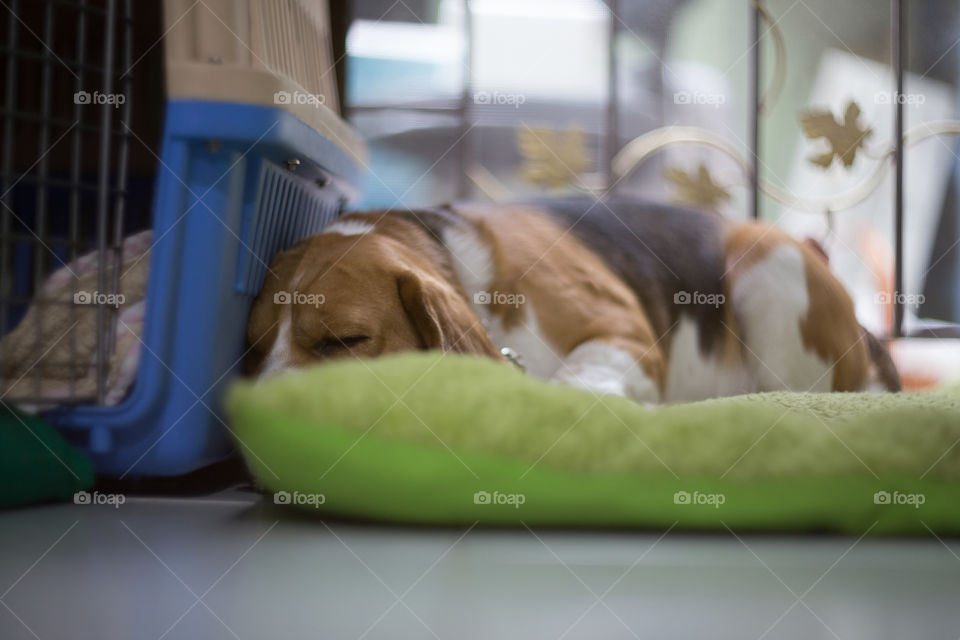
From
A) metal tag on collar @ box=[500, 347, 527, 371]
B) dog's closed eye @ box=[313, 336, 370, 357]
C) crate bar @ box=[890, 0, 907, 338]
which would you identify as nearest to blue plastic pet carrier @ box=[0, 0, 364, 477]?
dog's closed eye @ box=[313, 336, 370, 357]

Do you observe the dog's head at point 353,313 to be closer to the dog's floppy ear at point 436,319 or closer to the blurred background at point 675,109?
the dog's floppy ear at point 436,319

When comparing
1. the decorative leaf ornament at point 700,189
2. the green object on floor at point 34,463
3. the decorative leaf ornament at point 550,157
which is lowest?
the green object on floor at point 34,463

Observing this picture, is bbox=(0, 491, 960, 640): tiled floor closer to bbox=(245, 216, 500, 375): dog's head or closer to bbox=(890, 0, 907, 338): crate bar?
bbox=(245, 216, 500, 375): dog's head

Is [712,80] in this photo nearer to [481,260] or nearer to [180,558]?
[481,260]

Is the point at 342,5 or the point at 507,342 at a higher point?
the point at 342,5

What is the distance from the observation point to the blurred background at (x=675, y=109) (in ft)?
6.26

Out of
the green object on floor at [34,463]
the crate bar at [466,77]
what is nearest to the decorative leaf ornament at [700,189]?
the crate bar at [466,77]

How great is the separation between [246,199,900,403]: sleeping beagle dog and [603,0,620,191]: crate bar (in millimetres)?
894

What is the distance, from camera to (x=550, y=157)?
2.17m

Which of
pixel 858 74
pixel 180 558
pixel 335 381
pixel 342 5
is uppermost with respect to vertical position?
pixel 342 5

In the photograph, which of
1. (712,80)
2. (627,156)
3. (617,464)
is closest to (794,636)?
(617,464)

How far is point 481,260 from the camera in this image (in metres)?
1.24

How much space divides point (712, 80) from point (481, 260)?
1.56m

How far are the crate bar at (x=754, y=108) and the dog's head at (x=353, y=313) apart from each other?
1308 millimetres
